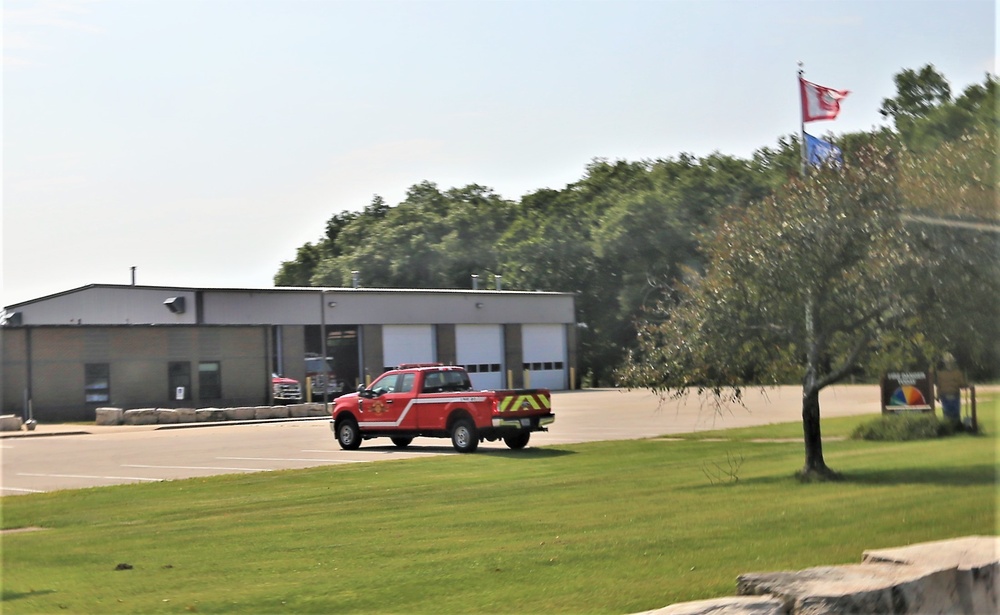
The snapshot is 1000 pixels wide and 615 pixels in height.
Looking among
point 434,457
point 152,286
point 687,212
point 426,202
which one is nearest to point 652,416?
point 434,457

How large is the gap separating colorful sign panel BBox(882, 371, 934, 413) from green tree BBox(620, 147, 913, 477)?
995 cm

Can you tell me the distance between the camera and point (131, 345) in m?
50.8

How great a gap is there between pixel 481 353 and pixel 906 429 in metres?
43.7

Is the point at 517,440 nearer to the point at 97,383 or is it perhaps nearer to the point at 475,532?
the point at 475,532

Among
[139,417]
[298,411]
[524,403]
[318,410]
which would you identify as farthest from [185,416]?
[524,403]

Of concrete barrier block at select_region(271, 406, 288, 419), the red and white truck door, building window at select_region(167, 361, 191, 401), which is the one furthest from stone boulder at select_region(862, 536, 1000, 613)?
building window at select_region(167, 361, 191, 401)

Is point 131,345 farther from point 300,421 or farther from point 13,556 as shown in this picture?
point 13,556

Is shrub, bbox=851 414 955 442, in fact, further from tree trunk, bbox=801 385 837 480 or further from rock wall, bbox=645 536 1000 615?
rock wall, bbox=645 536 1000 615

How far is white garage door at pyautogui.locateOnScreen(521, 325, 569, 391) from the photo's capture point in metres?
69.1

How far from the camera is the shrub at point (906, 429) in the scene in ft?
79.3

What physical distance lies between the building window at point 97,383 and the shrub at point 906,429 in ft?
115

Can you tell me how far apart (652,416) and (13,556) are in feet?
89.9

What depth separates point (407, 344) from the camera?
209ft

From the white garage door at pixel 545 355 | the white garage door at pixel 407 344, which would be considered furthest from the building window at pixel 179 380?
the white garage door at pixel 545 355
